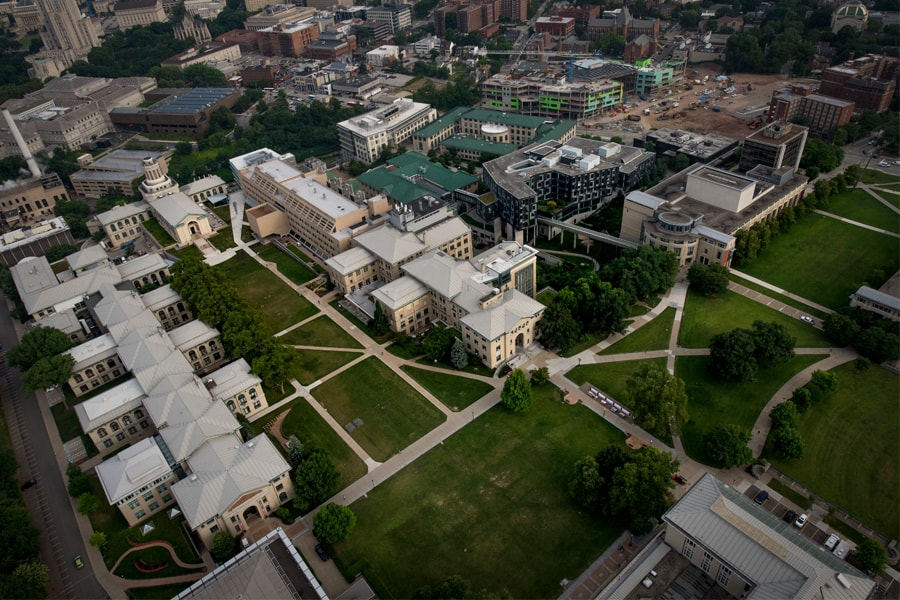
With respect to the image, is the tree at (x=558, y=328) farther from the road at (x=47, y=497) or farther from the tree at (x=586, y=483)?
the road at (x=47, y=497)

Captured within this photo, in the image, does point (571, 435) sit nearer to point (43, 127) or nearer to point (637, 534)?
point (637, 534)

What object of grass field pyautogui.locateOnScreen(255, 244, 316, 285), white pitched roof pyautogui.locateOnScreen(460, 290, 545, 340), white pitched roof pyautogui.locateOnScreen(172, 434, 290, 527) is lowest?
grass field pyautogui.locateOnScreen(255, 244, 316, 285)

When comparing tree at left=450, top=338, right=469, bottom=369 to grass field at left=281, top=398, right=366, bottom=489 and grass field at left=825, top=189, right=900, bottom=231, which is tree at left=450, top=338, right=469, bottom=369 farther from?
grass field at left=825, top=189, right=900, bottom=231

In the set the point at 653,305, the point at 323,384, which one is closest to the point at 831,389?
the point at 653,305

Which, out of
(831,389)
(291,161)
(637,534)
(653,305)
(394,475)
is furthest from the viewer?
(291,161)

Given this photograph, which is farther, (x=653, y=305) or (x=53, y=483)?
(x=653, y=305)

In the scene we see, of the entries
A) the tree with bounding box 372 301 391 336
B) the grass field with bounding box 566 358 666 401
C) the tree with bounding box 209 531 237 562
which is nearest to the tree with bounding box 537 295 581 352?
the grass field with bounding box 566 358 666 401
